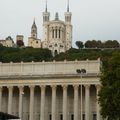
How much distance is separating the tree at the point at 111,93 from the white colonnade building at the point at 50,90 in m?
34.7

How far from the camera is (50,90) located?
127 m

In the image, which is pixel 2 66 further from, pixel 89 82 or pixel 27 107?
pixel 89 82

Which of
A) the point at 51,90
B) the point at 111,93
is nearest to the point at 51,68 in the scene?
the point at 51,90

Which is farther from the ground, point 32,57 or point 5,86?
point 32,57

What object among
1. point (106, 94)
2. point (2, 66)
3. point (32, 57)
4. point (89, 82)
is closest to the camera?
point (106, 94)

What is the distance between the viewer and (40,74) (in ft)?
409

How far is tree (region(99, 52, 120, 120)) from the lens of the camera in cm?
8175

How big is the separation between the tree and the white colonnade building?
34.7 meters

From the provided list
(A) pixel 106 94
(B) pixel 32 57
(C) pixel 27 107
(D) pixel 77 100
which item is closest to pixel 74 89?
(D) pixel 77 100

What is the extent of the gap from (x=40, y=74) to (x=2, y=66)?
33.2 feet

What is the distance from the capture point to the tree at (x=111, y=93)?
268ft

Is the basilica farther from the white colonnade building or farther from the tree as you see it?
the tree

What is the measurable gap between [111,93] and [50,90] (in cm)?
4482

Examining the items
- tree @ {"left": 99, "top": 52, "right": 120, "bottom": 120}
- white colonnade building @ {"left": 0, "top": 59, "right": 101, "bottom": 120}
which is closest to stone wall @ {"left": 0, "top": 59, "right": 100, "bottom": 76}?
white colonnade building @ {"left": 0, "top": 59, "right": 101, "bottom": 120}
